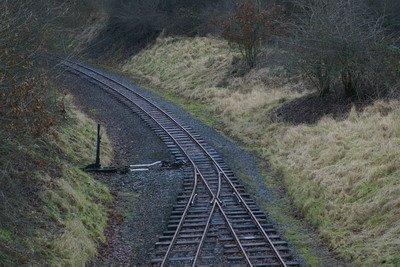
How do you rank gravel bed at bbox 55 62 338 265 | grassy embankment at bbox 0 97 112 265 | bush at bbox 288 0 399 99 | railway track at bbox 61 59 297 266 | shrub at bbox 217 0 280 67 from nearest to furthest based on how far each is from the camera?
grassy embankment at bbox 0 97 112 265 < railway track at bbox 61 59 297 266 < gravel bed at bbox 55 62 338 265 < bush at bbox 288 0 399 99 < shrub at bbox 217 0 280 67

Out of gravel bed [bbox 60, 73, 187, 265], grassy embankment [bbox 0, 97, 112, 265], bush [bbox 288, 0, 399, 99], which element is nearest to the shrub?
bush [bbox 288, 0, 399, 99]

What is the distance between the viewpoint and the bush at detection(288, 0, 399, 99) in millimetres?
22891

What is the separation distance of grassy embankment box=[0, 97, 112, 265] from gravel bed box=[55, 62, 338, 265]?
4613 mm

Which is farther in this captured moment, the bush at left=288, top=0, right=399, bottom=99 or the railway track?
the bush at left=288, top=0, right=399, bottom=99

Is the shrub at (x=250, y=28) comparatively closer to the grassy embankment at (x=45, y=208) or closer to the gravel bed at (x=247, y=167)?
the gravel bed at (x=247, y=167)

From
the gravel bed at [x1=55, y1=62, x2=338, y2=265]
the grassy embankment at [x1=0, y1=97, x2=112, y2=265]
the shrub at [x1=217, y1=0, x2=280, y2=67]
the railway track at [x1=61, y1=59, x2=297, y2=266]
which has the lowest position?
the gravel bed at [x1=55, y1=62, x2=338, y2=265]

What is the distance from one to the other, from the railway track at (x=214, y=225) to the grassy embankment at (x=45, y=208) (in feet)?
5.90

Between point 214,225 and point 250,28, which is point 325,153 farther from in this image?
point 250,28

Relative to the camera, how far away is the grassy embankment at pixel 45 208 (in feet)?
37.3

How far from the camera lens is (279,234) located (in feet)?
47.1

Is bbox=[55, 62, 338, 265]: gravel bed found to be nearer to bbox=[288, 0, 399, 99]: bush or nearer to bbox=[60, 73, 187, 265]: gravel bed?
bbox=[60, 73, 187, 265]: gravel bed

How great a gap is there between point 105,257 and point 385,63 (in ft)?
49.5

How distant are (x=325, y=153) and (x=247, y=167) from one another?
298cm

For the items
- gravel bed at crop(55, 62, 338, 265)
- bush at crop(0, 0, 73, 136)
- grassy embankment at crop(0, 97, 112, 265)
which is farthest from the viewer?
gravel bed at crop(55, 62, 338, 265)
